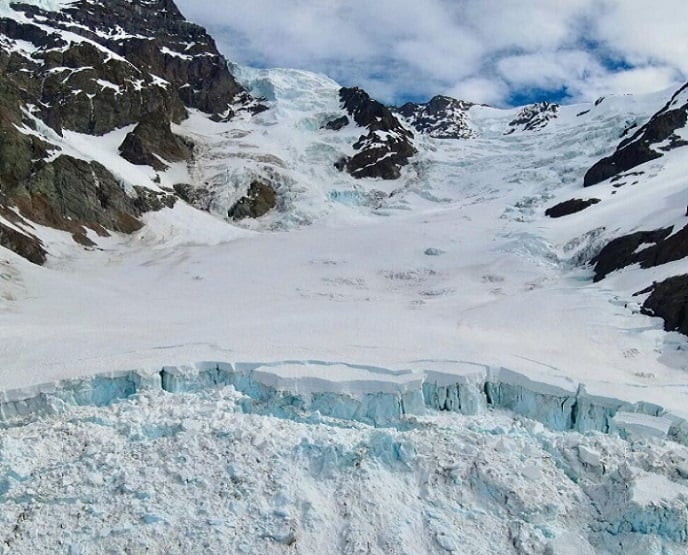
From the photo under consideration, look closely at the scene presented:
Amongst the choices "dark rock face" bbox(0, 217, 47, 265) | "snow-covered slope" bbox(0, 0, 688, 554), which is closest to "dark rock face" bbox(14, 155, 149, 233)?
"snow-covered slope" bbox(0, 0, 688, 554)

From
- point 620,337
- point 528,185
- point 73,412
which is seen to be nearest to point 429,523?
point 73,412

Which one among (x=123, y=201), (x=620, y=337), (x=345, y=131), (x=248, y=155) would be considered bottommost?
(x=620, y=337)

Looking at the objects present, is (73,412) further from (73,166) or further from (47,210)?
(73,166)

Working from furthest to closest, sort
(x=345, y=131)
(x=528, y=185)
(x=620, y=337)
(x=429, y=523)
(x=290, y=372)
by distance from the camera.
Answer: (x=345, y=131) < (x=528, y=185) < (x=620, y=337) < (x=290, y=372) < (x=429, y=523)

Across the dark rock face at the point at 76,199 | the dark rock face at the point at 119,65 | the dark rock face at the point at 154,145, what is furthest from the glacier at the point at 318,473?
the dark rock face at the point at 154,145

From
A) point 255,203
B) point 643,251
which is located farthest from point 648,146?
point 255,203

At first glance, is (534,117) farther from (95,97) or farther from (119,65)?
(95,97)
